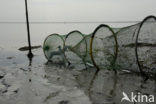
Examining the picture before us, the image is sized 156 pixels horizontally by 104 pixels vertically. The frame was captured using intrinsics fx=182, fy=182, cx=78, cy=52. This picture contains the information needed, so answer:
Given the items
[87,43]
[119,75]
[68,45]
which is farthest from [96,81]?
[68,45]

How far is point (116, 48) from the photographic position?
293 inches

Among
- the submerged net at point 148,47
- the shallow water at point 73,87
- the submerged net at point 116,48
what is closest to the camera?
A: the shallow water at point 73,87

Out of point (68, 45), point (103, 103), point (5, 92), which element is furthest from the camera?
point (68, 45)

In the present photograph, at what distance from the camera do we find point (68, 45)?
9.83 m

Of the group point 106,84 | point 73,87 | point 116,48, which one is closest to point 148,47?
point 116,48

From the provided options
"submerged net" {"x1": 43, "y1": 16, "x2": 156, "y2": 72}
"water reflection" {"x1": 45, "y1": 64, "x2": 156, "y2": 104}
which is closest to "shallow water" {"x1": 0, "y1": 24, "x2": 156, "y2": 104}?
"water reflection" {"x1": 45, "y1": 64, "x2": 156, "y2": 104}

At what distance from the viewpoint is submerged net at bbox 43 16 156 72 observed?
6.44m

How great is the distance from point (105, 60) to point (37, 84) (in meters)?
3.00

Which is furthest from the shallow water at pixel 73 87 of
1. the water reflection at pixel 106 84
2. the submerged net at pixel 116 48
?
the submerged net at pixel 116 48

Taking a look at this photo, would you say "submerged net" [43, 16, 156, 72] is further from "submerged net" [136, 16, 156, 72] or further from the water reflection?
the water reflection

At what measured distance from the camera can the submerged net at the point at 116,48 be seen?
254 inches

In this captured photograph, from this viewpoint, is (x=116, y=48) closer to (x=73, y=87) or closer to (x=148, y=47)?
(x=148, y=47)

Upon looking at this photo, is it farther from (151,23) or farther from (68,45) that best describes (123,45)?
(68,45)

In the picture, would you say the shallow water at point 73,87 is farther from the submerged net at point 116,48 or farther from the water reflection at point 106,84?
the submerged net at point 116,48
